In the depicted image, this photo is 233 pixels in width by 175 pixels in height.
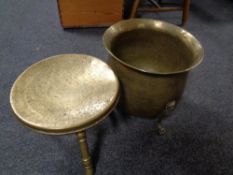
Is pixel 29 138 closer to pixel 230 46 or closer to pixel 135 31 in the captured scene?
pixel 135 31

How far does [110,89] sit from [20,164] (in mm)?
605

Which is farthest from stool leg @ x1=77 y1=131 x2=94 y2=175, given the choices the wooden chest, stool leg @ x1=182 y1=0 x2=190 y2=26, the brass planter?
stool leg @ x1=182 y1=0 x2=190 y2=26

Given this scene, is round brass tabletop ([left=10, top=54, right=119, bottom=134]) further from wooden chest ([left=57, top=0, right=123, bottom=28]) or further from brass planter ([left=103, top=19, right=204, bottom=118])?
wooden chest ([left=57, top=0, right=123, bottom=28])

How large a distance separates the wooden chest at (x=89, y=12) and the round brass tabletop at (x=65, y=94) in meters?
0.96

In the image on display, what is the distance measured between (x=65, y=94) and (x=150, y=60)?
1.99 feet

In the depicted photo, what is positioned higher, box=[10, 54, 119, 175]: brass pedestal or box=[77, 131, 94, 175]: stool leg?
box=[10, 54, 119, 175]: brass pedestal

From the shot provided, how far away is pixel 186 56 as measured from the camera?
1.10 metres

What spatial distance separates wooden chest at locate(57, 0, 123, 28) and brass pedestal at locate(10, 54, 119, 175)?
964 mm

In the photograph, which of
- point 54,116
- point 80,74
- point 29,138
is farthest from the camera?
point 29,138

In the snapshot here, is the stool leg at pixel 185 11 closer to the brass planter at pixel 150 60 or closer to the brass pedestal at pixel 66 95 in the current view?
the brass planter at pixel 150 60

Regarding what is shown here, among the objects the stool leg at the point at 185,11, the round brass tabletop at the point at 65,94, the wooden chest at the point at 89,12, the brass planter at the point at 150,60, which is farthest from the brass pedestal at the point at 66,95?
the stool leg at the point at 185,11

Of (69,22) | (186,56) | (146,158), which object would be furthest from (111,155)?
(69,22)

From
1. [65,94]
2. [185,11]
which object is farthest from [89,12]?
[65,94]

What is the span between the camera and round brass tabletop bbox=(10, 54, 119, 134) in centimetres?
74
